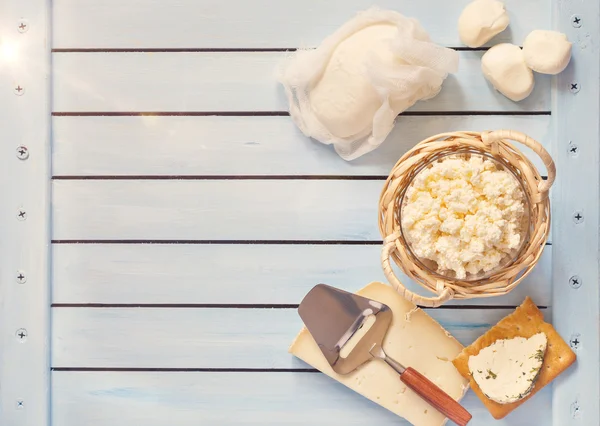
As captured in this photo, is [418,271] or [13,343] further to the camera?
[13,343]

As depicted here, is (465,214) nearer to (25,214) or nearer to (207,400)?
(207,400)

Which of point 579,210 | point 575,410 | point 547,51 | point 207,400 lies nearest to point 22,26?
point 207,400

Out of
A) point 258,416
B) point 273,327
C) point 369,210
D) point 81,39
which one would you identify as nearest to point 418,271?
point 369,210

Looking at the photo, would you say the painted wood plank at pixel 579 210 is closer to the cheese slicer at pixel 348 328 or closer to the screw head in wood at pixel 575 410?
the screw head in wood at pixel 575 410

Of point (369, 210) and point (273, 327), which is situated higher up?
point (369, 210)

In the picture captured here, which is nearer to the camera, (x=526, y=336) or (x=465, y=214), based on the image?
(x=465, y=214)

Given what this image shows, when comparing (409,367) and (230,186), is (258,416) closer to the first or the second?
(409,367)
